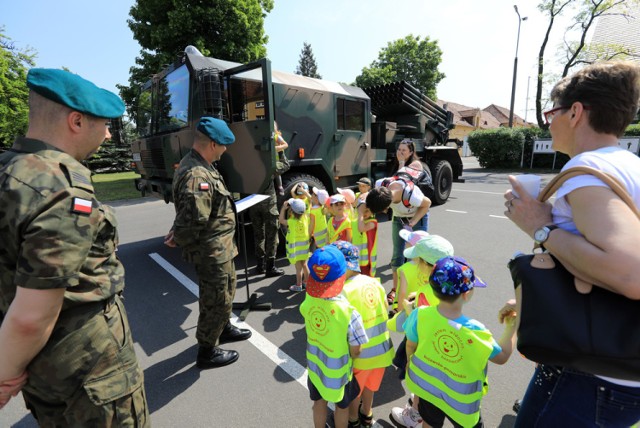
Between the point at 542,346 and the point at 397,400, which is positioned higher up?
the point at 542,346

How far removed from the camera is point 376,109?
26.2ft

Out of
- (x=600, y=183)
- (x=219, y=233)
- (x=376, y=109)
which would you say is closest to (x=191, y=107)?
(x=219, y=233)

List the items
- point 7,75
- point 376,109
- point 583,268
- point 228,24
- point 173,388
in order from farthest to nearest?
point 7,75, point 228,24, point 376,109, point 173,388, point 583,268

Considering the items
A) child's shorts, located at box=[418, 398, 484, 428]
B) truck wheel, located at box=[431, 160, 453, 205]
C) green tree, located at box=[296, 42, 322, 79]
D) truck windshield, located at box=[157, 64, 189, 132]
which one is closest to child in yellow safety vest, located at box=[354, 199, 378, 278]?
child's shorts, located at box=[418, 398, 484, 428]

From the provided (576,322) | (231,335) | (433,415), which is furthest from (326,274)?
(231,335)

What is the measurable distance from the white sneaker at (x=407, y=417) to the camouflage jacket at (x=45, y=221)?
178 cm

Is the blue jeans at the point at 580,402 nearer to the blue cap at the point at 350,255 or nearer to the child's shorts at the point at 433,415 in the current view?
the child's shorts at the point at 433,415

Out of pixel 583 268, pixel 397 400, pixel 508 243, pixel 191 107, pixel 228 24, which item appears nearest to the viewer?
A: pixel 583 268

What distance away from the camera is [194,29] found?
12.5 m

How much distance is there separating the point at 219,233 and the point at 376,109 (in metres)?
6.56

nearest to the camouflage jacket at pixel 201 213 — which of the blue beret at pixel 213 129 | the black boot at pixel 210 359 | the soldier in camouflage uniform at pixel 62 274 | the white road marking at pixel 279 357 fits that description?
the blue beret at pixel 213 129

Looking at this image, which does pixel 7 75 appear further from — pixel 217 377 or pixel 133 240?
pixel 217 377

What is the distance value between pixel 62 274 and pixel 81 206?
0.71 feet

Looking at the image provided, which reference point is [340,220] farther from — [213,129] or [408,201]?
[213,129]
